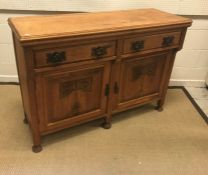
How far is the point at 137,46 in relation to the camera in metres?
1.51

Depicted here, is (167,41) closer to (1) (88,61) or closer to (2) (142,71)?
(2) (142,71)

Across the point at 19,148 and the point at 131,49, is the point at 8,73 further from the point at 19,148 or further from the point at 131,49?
the point at 131,49

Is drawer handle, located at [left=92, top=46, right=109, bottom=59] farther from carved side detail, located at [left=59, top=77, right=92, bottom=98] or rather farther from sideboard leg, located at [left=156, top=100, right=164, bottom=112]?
sideboard leg, located at [left=156, top=100, right=164, bottom=112]

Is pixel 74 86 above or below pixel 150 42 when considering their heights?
below

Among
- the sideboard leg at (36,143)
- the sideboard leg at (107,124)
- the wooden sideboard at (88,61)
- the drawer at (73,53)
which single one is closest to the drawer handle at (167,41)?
the wooden sideboard at (88,61)

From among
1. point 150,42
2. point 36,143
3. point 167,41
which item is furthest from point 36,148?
point 167,41

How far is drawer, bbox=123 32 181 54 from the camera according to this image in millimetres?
1487

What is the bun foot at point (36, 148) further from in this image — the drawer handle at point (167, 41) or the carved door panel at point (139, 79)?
the drawer handle at point (167, 41)

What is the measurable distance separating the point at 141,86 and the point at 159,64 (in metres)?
0.21

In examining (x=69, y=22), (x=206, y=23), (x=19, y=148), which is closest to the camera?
(x=69, y=22)

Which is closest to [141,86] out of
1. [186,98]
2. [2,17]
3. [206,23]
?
[186,98]

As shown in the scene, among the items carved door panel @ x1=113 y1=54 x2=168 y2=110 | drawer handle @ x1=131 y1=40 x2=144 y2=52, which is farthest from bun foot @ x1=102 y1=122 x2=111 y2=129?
drawer handle @ x1=131 y1=40 x2=144 y2=52

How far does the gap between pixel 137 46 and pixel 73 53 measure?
0.44 meters

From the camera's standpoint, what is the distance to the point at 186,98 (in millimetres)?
2252
